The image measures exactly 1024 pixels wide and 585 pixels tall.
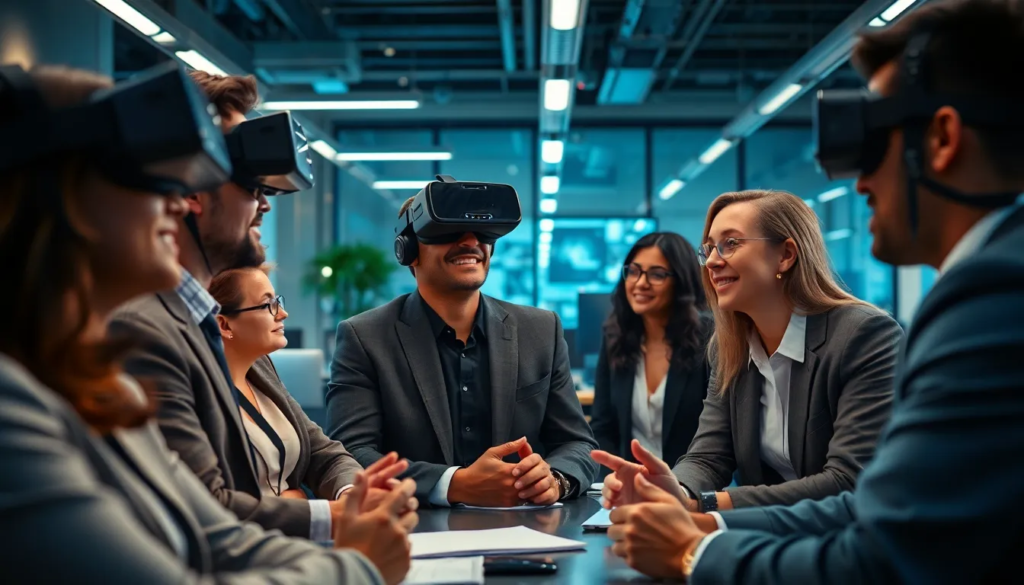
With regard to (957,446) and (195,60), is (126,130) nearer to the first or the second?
(957,446)

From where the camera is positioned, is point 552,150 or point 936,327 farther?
point 552,150

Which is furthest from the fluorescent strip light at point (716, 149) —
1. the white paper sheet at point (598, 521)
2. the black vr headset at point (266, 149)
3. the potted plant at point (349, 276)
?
the black vr headset at point (266, 149)

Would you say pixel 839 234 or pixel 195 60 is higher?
pixel 195 60

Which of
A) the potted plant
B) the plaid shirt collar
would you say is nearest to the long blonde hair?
the plaid shirt collar

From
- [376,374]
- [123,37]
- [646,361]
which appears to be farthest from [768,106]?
[376,374]

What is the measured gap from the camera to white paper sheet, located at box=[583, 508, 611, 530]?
6.40 feet

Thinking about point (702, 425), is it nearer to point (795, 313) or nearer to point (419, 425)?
point (795, 313)

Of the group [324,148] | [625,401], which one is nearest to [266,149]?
[625,401]

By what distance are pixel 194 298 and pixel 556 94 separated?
5553 millimetres

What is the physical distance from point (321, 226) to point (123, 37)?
191 inches

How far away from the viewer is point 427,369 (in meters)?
2.69

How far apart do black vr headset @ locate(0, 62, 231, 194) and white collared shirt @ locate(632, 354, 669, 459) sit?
10.3 ft

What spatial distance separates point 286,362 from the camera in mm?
5078

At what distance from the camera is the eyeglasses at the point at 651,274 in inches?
166
